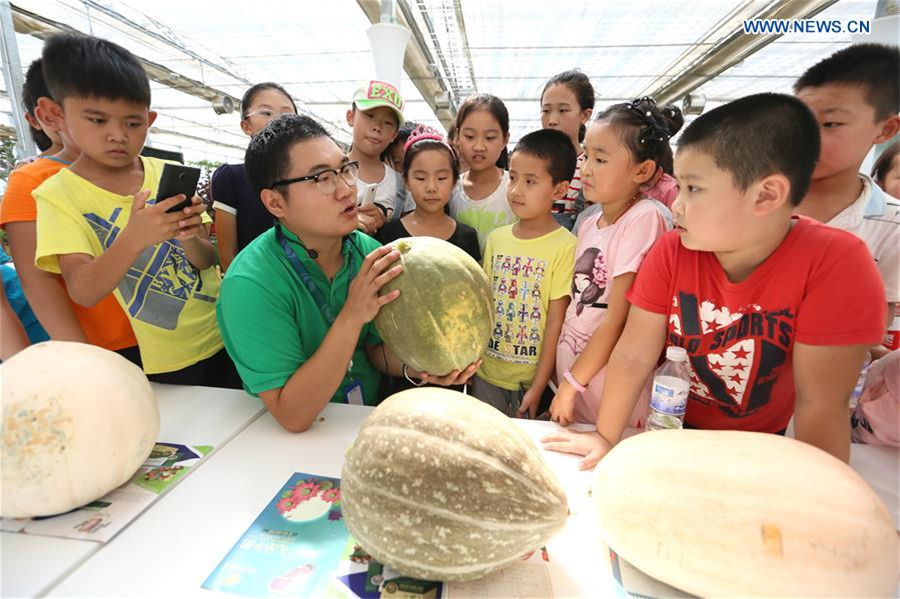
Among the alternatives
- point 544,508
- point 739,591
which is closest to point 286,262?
point 544,508

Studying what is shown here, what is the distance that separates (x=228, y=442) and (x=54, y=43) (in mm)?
1671

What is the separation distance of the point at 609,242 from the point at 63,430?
6.22ft

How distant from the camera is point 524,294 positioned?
6.77ft

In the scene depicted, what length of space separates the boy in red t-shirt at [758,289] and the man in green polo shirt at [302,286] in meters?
0.74

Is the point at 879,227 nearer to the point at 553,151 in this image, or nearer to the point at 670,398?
the point at 670,398

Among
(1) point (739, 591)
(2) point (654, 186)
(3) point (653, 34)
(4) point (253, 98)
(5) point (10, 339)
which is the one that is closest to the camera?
(1) point (739, 591)

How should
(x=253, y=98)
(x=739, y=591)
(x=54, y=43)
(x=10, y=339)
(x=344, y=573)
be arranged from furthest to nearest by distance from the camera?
(x=253, y=98) < (x=10, y=339) < (x=54, y=43) < (x=344, y=573) < (x=739, y=591)

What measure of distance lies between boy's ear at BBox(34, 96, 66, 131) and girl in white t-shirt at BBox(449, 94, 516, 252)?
184 centimetres

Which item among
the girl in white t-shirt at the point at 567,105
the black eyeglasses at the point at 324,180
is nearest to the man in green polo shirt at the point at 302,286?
the black eyeglasses at the point at 324,180

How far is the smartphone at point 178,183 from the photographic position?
4.94 ft

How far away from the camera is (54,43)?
5.38 ft

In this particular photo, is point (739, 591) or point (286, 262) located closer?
point (739, 591)

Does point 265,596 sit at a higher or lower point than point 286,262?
lower

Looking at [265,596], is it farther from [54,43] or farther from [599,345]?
[54,43]
